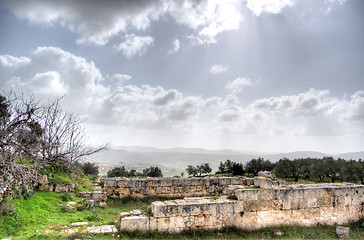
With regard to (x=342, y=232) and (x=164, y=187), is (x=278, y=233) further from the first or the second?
(x=164, y=187)

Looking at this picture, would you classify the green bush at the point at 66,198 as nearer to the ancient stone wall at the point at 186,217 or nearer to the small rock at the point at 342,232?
the ancient stone wall at the point at 186,217

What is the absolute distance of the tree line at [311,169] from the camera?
1167 inches

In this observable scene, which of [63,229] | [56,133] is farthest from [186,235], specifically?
[56,133]

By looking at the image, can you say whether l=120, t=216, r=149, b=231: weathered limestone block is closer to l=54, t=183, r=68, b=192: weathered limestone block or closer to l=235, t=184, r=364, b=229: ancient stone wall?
l=235, t=184, r=364, b=229: ancient stone wall

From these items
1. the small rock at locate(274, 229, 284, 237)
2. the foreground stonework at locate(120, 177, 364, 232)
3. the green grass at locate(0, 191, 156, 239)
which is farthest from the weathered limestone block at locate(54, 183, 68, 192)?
the small rock at locate(274, 229, 284, 237)

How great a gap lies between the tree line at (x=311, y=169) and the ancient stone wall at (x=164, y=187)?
A: 25.2 meters

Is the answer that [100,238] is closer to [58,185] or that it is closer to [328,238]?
[58,185]

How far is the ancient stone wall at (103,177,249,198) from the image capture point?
14398mm

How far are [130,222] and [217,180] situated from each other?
8831 millimetres

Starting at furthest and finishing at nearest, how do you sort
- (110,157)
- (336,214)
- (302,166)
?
1. (110,157)
2. (302,166)
3. (336,214)

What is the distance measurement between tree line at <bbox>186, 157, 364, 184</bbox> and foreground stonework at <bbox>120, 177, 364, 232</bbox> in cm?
2312

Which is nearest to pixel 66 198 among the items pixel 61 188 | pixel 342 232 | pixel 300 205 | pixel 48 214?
pixel 61 188

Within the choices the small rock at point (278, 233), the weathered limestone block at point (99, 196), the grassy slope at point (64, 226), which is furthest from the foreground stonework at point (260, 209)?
the weathered limestone block at point (99, 196)

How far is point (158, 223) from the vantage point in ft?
28.1
